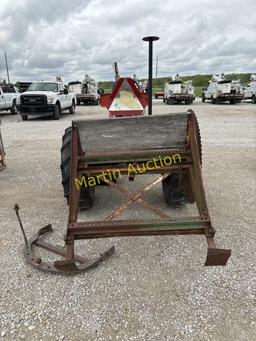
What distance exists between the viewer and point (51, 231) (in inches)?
148

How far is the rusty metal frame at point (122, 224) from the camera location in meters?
2.55

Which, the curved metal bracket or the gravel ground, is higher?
the curved metal bracket

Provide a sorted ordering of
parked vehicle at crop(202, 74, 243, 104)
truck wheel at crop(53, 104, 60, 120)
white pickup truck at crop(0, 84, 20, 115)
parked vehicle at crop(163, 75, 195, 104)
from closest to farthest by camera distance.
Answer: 1. truck wheel at crop(53, 104, 60, 120)
2. white pickup truck at crop(0, 84, 20, 115)
3. parked vehicle at crop(202, 74, 243, 104)
4. parked vehicle at crop(163, 75, 195, 104)

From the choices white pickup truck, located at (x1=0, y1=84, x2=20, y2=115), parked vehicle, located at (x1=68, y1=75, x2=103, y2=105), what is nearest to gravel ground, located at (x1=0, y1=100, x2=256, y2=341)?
white pickup truck, located at (x1=0, y1=84, x2=20, y2=115)

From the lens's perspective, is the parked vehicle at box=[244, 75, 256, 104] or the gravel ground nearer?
the gravel ground

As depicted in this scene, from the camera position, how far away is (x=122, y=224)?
8.80 ft

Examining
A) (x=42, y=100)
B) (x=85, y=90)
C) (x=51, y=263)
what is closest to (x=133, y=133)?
(x=51, y=263)

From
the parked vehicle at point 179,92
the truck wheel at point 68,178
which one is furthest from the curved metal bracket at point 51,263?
the parked vehicle at point 179,92

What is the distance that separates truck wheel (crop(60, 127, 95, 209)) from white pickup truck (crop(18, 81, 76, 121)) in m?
12.7

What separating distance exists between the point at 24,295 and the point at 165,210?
7.17 ft

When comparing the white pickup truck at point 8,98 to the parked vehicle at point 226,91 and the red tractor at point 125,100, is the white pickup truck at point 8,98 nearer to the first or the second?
the red tractor at point 125,100

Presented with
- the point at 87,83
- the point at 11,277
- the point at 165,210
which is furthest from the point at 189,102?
the point at 11,277

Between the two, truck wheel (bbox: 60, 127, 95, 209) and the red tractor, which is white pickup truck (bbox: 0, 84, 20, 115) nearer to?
the red tractor

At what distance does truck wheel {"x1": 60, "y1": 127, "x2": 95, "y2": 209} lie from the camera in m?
4.07
